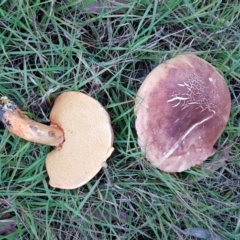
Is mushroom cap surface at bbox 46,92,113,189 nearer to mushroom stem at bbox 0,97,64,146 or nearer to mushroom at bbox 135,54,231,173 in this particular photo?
mushroom stem at bbox 0,97,64,146

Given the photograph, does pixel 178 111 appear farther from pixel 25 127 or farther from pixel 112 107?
pixel 25 127

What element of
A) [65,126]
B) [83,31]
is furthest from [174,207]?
[83,31]

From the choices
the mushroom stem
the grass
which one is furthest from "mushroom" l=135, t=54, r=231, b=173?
the mushroom stem

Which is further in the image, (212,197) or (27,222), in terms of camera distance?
(212,197)

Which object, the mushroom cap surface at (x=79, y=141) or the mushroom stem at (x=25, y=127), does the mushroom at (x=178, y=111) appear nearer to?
the mushroom cap surface at (x=79, y=141)

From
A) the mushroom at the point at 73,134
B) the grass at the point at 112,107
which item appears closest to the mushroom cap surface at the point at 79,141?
the mushroom at the point at 73,134

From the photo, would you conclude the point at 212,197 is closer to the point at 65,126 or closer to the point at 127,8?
the point at 65,126
